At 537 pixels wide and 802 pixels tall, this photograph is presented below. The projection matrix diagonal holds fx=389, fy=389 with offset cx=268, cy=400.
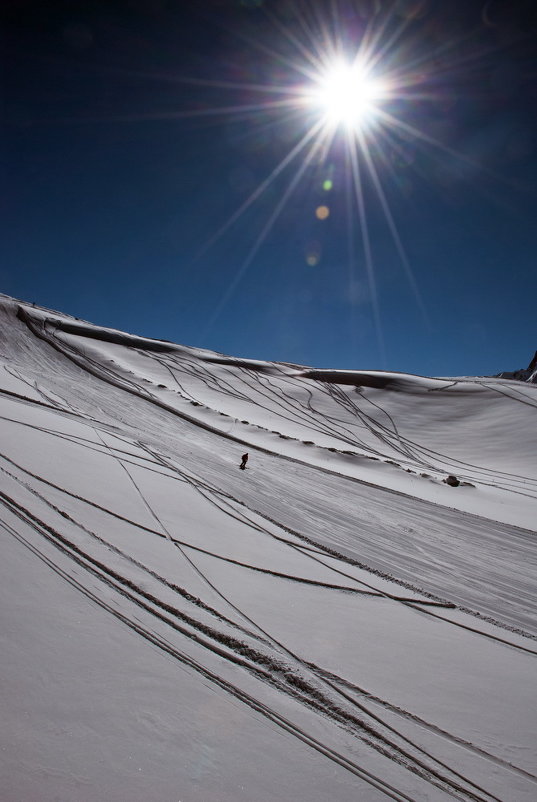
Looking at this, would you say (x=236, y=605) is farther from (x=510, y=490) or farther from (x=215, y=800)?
(x=510, y=490)

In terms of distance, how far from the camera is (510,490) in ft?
33.3

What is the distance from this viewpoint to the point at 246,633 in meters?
2.85

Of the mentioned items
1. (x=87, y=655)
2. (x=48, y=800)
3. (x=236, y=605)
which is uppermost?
(x=236, y=605)

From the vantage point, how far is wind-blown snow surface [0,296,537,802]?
187 cm

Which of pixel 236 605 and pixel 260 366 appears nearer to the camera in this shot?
pixel 236 605

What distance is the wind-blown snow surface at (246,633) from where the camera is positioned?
1872 mm

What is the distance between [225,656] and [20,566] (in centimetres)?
169

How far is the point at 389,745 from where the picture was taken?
219cm

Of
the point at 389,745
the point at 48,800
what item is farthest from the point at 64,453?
the point at 389,745

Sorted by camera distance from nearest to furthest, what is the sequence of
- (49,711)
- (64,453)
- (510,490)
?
(49,711) < (64,453) < (510,490)

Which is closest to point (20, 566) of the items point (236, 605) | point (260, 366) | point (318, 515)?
point (236, 605)

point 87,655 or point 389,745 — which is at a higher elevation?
point 389,745

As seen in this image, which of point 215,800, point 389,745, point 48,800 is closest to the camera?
point 48,800

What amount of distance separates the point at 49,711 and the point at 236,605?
153 centimetres
